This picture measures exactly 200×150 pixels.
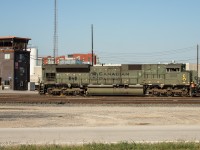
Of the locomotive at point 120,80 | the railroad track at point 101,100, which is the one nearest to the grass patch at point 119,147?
the railroad track at point 101,100

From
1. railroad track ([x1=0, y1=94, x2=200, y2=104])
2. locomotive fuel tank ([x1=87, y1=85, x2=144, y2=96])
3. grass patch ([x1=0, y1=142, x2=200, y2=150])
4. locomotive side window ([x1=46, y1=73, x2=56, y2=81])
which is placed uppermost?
locomotive side window ([x1=46, y1=73, x2=56, y2=81])

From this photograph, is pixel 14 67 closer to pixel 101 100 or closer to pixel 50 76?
pixel 50 76

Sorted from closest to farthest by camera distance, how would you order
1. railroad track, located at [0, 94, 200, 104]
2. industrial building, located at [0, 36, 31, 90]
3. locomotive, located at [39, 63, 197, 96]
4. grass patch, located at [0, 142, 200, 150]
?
grass patch, located at [0, 142, 200, 150] < railroad track, located at [0, 94, 200, 104] < locomotive, located at [39, 63, 197, 96] < industrial building, located at [0, 36, 31, 90]

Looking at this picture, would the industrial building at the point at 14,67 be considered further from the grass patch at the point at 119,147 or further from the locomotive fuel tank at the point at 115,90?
the grass patch at the point at 119,147

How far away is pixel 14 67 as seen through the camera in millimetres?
74438

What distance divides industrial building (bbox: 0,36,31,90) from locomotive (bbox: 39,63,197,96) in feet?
117

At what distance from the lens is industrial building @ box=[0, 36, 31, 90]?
74.2m

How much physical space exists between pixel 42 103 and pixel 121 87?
42.8ft

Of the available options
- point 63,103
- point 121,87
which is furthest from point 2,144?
point 121,87

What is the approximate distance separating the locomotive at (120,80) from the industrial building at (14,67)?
35.8 metres

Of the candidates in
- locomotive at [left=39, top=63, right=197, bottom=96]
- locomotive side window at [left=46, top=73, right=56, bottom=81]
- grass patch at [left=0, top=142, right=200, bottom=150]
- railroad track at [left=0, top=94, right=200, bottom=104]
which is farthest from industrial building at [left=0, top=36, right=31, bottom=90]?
grass patch at [left=0, top=142, right=200, bottom=150]

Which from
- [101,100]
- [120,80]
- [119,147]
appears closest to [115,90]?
[120,80]

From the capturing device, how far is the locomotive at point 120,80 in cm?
3694

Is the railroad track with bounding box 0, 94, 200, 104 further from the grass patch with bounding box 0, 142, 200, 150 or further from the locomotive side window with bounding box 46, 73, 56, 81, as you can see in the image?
the grass patch with bounding box 0, 142, 200, 150
